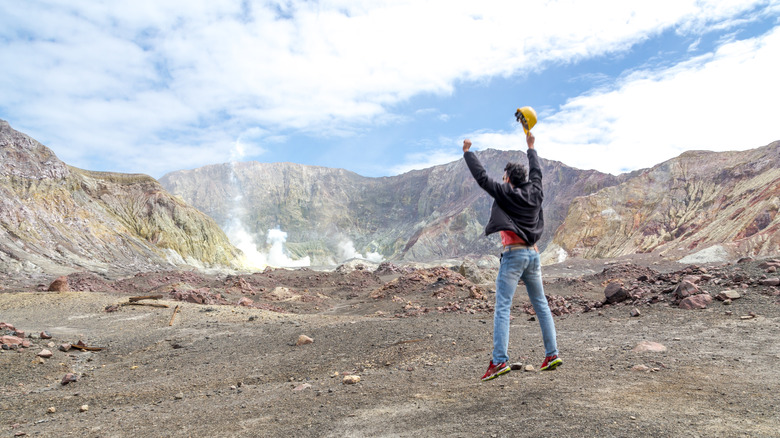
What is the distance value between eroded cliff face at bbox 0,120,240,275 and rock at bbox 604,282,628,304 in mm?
34858

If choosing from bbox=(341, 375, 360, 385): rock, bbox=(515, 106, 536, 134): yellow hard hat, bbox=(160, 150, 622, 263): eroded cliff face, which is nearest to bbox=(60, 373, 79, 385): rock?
bbox=(341, 375, 360, 385): rock

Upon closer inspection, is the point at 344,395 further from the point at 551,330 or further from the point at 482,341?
the point at 482,341

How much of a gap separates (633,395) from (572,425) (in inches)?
35.8

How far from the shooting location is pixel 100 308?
12.8 meters

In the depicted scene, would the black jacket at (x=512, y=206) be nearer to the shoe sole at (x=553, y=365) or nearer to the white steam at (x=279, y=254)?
the shoe sole at (x=553, y=365)

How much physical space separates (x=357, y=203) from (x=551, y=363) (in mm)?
128796

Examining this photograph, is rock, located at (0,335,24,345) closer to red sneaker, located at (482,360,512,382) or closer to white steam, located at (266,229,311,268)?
red sneaker, located at (482,360,512,382)

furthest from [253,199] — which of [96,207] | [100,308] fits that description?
[100,308]

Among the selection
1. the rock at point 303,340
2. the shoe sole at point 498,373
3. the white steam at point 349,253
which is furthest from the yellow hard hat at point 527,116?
the white steam at point 349,253

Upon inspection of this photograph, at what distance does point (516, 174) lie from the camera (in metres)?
4.61

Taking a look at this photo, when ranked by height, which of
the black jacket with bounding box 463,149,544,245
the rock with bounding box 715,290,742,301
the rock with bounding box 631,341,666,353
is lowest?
the rock with bounding box 631,341,666,353

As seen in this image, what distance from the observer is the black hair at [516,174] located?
4.58 meters

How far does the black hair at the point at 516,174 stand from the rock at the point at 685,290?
5876 millimetres

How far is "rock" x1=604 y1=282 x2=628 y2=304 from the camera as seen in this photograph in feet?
32.1
